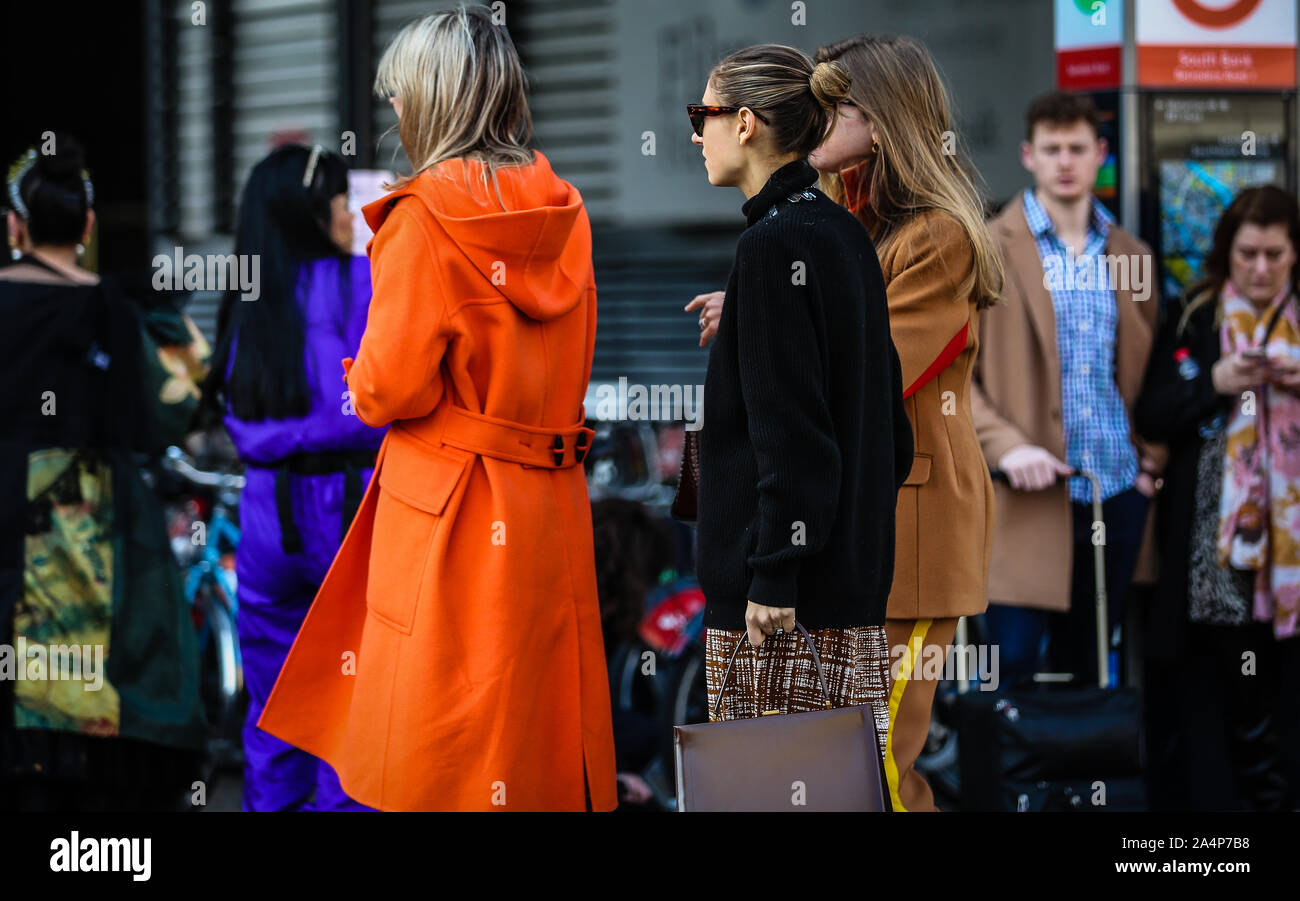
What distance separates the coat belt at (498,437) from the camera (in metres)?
3.07

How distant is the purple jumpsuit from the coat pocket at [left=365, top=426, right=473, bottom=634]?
825 millimetres

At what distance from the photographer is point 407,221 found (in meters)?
2.98

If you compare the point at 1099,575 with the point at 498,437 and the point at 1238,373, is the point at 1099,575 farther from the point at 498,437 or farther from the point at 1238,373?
the point at 498,437

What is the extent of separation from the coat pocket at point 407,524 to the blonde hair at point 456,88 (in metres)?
0.59

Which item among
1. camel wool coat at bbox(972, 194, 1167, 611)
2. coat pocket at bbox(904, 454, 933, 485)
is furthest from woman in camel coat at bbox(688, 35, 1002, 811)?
camel wool coat at bbox(972, 194, 1167, 611)

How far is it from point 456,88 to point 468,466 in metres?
0.82

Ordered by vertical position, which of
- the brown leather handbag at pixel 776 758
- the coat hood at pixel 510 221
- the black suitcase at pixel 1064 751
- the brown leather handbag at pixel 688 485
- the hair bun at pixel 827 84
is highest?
the hair bun at pixel 827 84

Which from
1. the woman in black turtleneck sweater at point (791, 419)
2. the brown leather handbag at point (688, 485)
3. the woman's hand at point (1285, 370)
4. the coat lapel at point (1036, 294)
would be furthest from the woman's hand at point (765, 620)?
the woman's hand at point (1285, 370)

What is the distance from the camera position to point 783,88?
269cm

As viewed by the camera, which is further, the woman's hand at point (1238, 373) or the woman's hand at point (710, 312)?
the woman's hand at point (1238, 373)

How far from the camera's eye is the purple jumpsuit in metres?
3.90

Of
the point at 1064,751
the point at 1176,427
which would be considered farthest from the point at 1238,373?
the point at 1064,751

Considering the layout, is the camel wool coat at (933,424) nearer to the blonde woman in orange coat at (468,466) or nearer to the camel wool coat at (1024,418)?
the blonde woman in orange coat at (468,466)
